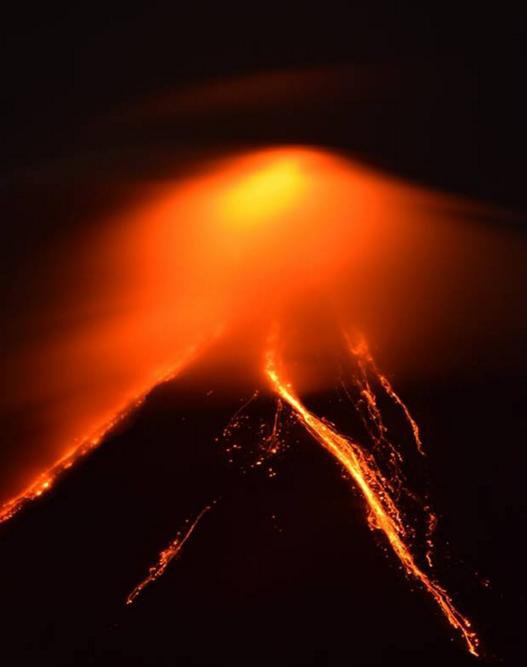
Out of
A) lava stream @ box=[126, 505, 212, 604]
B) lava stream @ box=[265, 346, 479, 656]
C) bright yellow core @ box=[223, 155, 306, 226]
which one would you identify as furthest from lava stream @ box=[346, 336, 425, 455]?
bright yellow core @ box=[223, 155, 306, 226]

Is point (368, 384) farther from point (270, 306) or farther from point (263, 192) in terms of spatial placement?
point (263, 192)

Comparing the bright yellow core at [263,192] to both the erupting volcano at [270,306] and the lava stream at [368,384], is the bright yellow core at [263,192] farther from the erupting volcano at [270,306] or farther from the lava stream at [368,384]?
the lava stream at [368,384]

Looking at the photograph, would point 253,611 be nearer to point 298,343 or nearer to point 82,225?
point 298,343

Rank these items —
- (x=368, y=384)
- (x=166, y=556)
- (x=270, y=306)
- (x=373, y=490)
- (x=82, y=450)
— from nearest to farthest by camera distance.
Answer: (x=166, y=556), (x=373, y=490), (x=82, y=450), (x=368, y=384), (x=270, y=306)

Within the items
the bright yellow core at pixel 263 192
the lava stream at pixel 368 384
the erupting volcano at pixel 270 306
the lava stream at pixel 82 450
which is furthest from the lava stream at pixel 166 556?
the bright yellow core at pixel 263 192

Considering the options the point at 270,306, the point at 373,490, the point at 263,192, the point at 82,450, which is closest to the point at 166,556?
the point at 82,450

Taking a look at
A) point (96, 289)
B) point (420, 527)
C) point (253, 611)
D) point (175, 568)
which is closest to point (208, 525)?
point (175, 568)
